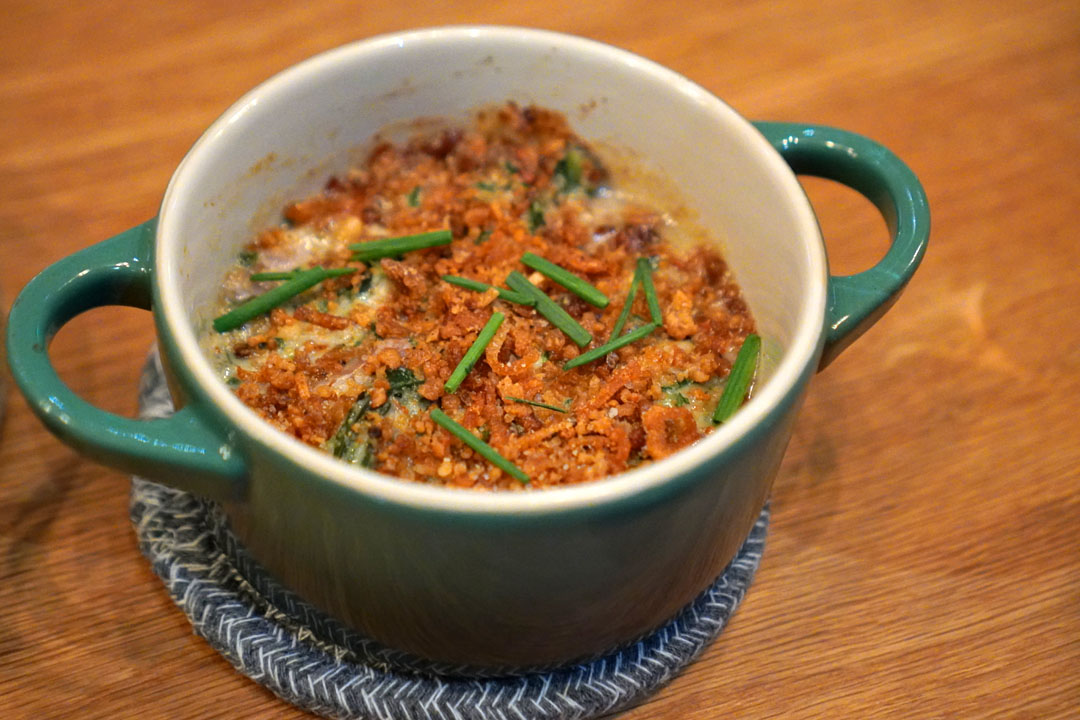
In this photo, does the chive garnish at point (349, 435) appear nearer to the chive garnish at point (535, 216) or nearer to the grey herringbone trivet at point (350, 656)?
the grey herringbone trivet at point (350, 656)

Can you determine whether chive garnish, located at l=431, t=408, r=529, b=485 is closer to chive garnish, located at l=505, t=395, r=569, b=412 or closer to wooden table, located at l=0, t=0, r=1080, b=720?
chive garnish, located at l=505, t=395, r=569, b=412

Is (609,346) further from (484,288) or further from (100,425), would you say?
(100,425)

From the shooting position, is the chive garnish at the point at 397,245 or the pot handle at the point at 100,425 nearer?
the pot handle at the point at 100,425

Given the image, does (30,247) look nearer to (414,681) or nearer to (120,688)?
(120,688)

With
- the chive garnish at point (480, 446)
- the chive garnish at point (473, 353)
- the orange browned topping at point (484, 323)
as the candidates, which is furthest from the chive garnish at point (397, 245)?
the chive garnish at point (480, 446)

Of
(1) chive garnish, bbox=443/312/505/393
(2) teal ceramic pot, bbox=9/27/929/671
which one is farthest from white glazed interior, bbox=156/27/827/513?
(1) chive garnish, bbox=443/312/505/393

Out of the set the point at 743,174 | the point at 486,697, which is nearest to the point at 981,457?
the point at 743,174
